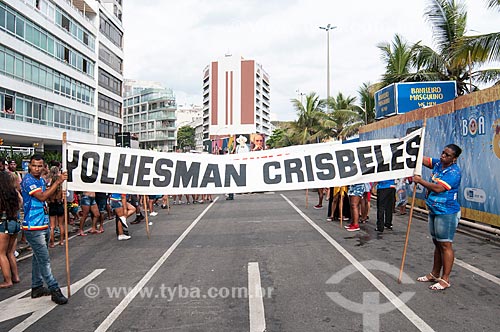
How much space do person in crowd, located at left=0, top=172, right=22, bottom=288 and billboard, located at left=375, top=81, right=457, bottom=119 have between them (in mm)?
17220

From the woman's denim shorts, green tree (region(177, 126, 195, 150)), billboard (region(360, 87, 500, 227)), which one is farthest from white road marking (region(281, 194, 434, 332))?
green tree (region(177, 126, 195, 150))

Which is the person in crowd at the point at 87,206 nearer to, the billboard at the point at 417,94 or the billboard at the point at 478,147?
the billboard at the point at 478,147

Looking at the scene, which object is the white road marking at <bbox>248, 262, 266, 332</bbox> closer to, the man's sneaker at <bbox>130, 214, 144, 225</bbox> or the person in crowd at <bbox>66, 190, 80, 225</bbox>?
the person in crowd at <bbox>66, 190, 80, 225</bbox>

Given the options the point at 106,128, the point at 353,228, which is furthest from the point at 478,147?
the point at 106,128

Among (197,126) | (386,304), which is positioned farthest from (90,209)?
(197,126)

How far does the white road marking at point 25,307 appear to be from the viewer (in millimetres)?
4920

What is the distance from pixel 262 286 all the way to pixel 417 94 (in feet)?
53.9

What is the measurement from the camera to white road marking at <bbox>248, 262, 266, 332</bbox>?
15.0ft

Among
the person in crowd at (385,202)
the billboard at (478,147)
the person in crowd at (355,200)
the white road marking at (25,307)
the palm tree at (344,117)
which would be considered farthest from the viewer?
the palm tree at (344,117)

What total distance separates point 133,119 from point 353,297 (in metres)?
133

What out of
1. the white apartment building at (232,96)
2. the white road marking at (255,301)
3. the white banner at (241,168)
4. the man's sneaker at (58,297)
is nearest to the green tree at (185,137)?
→ the white apartment building at (232,96)

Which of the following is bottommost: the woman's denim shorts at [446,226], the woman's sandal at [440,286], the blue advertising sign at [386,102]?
the woman's sandal at [440,286]

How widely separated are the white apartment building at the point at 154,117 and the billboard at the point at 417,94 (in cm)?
9667

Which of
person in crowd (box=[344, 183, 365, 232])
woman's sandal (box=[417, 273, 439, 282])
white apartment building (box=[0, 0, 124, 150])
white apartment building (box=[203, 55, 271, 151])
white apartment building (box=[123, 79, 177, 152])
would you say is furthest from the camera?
white apartment building (box=[123, 79, 177, 152])
